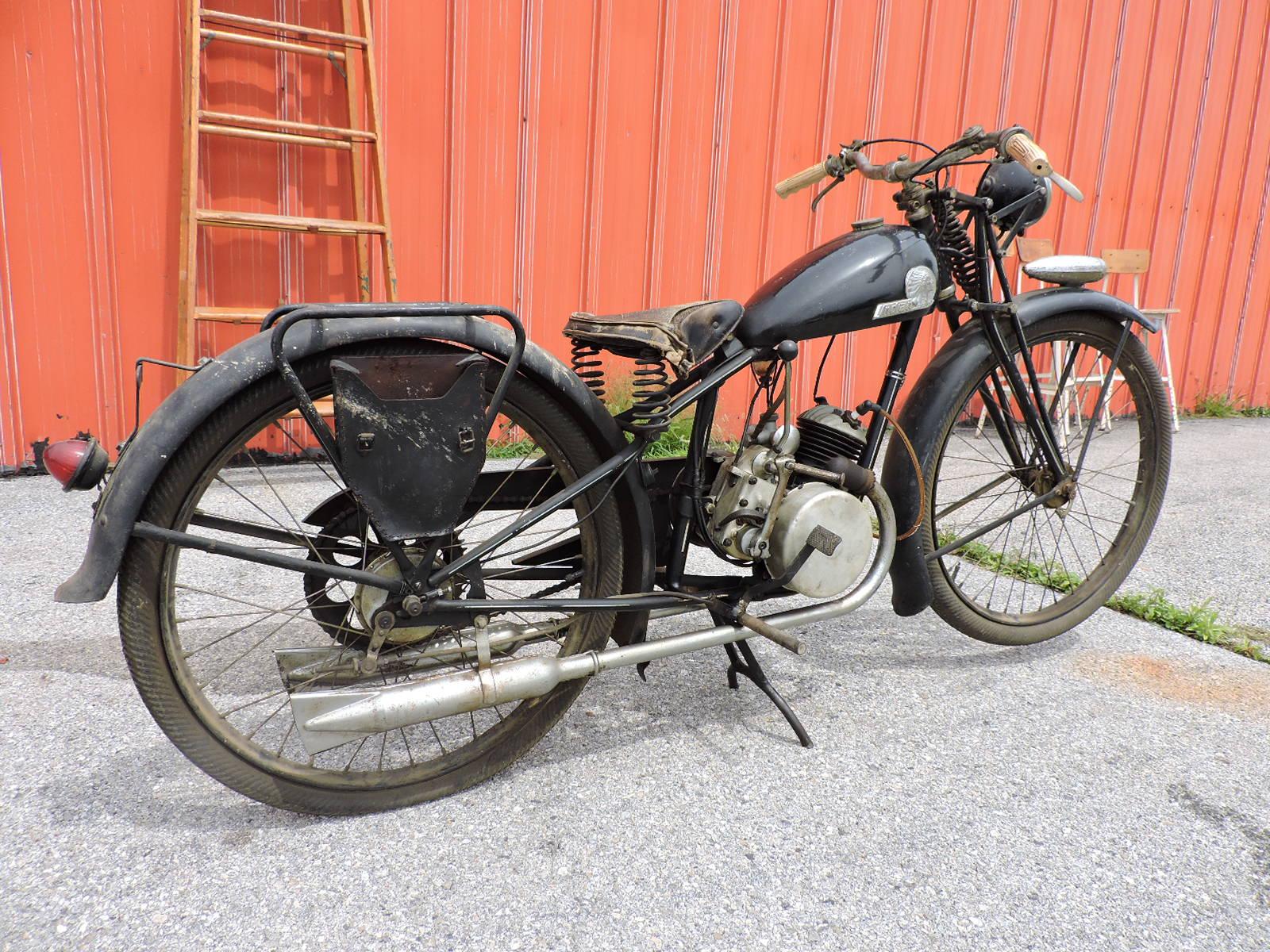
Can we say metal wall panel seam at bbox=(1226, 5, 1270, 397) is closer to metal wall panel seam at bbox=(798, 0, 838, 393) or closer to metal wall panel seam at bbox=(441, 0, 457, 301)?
metal wall panel seam at bbox=(798, 0, 838, 393)

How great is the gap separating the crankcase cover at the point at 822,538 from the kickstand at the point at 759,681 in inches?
8.1

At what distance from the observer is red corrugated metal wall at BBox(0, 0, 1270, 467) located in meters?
3.33

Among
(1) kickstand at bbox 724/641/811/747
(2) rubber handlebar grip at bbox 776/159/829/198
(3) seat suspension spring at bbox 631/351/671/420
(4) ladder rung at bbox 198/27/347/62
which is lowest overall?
(1) kickstand at bbox 724/641/811/747

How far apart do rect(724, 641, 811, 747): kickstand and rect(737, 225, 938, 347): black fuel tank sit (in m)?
0.67

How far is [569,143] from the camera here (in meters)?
4.03

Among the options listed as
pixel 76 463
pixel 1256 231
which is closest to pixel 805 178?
pixel 76 463

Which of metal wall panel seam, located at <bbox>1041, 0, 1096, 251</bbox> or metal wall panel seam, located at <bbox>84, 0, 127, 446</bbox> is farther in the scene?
metal wall panel seam, located at <bbox>1041, 0, 1096, 251</bbox>

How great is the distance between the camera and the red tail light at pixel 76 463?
4.38 ft

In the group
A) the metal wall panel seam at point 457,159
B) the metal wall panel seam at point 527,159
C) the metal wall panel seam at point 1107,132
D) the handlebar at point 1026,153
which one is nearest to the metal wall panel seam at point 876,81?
the metal wall panel seam at point 1107,132

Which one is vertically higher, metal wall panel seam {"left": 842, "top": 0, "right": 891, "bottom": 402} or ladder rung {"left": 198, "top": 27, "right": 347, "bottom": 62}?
metal wall panel seam {"left": 842, "top": 0, "right": 891, "bottom": 402}

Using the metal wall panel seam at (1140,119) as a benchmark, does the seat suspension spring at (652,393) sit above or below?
below

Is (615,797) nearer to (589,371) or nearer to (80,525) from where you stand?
(589,371)

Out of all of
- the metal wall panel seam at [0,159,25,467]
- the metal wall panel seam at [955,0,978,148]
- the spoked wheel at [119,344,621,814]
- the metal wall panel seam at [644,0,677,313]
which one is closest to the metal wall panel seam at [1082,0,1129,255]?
the metal wall panel seam at [955,0,978,148]

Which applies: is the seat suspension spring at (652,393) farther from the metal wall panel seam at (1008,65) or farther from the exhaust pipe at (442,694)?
the metal wall panel seam at (1008,65)
